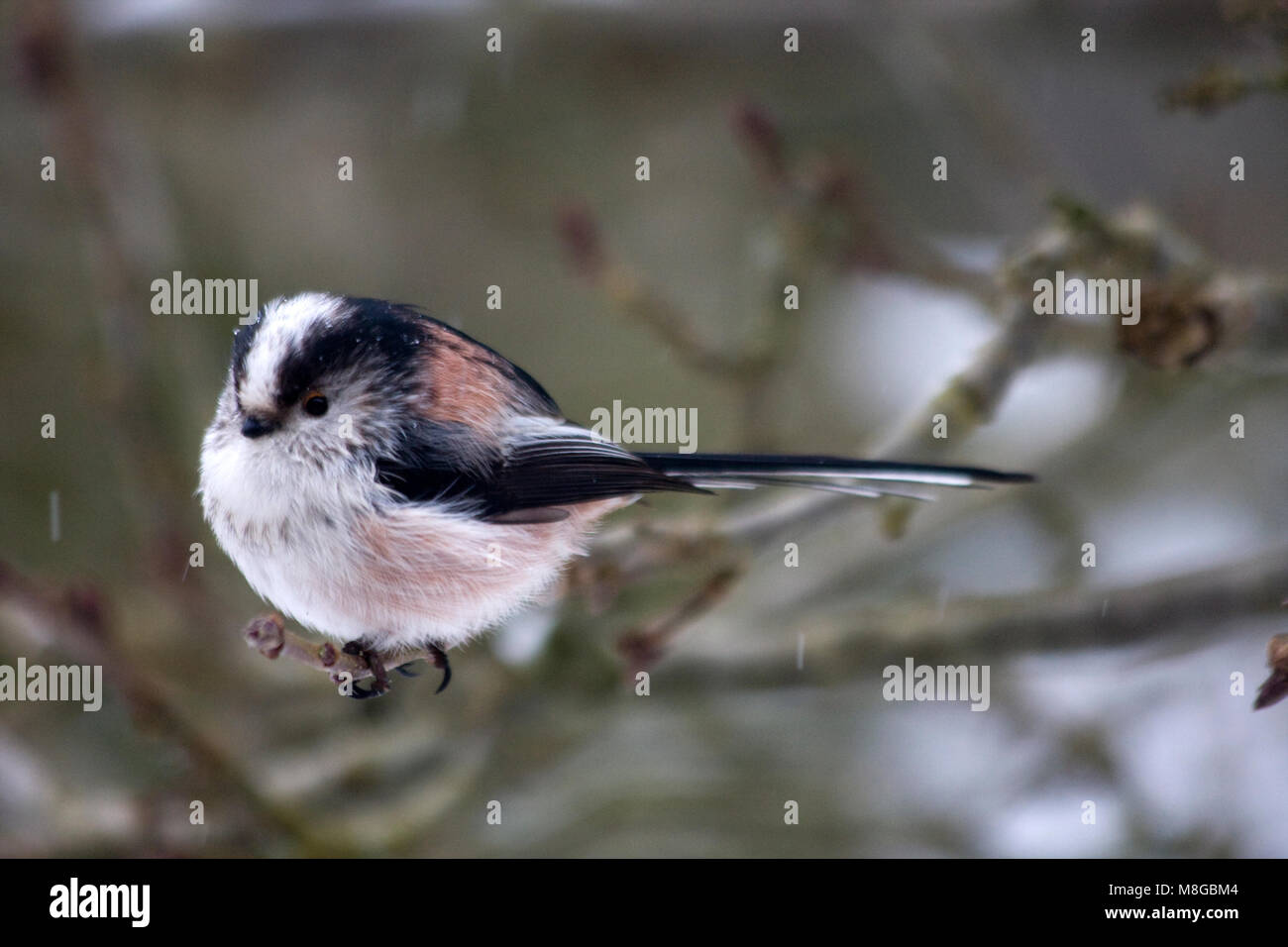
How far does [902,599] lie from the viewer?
8.87 feet

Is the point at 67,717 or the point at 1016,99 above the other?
the point at 1016,99

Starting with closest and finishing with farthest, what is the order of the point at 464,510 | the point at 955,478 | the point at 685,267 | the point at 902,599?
1. the point at 955,478
2. the point at 464,510
3. the point at 902,599
4. the point at 685,267

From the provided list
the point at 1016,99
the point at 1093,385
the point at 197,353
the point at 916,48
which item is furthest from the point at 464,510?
the point at 1016,99

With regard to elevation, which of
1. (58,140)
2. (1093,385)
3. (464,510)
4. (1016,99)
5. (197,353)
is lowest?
(464,510)

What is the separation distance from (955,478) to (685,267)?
8.66ft

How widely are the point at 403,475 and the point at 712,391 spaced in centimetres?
188

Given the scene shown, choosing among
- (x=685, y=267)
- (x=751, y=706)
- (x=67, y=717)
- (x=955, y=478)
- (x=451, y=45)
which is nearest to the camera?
(x=955, y=478)

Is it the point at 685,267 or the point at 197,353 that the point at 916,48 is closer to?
the point at 685,267

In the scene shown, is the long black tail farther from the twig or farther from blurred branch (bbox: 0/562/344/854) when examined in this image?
blurred branch (bbox: 0/562/344/854)
